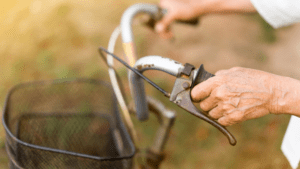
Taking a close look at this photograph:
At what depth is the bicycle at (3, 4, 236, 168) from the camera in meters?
0.90

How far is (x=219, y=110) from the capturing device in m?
0.82

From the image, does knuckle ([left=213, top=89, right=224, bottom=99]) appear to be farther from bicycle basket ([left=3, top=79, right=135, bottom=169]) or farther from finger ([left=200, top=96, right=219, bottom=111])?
bicycle basket ([left=3, top=79, right=135, bottom=169])

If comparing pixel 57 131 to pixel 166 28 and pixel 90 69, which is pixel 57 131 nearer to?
pixel 166 28

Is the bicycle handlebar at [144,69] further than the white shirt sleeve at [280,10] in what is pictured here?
No

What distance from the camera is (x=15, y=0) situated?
3115 millimetres

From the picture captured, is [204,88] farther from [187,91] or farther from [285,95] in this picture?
[285,95]

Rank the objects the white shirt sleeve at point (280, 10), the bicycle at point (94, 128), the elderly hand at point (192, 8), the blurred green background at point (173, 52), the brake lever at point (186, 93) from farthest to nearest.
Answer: the blurred green background at point (173, 52) → the elderly hand at point (192, 8) → the white shirt sleeve at point (280, 10) → the bicycle at point (94, 128) → the brake lever at point (186, 93)

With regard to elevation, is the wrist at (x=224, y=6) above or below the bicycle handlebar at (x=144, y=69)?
above

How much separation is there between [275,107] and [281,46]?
2445 mm

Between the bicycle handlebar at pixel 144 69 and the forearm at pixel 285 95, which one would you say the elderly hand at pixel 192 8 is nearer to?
the bicycle handlebar at pixel 144 69

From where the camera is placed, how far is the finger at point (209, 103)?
81 centimetres

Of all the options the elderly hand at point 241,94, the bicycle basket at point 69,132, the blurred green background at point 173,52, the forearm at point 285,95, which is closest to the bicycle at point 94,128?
the bicycle basket at point 69,132

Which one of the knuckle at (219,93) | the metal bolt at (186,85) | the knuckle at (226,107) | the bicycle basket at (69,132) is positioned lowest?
the bicycle basket at (69,132)

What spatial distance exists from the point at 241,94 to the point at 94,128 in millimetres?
985
